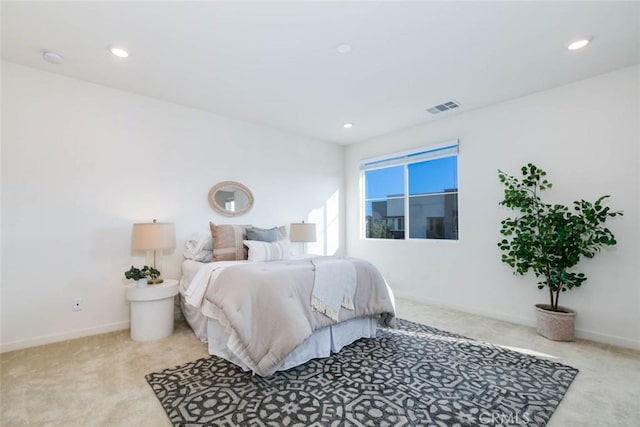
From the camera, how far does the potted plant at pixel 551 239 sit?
2770 mm

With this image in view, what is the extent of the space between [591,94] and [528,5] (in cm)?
167

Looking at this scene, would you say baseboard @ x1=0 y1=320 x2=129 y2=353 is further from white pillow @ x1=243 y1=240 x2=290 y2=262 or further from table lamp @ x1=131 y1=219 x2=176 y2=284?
white pillow @ x1=243 y1=240 x2=290 y2=262

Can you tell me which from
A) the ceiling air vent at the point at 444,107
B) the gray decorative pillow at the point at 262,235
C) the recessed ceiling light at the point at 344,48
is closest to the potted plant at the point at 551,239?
the ceiling air vent at the point at 444,107

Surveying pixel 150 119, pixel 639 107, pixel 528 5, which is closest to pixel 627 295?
pixel 639 107

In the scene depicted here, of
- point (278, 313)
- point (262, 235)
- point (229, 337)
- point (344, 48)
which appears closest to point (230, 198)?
point (262, 235)

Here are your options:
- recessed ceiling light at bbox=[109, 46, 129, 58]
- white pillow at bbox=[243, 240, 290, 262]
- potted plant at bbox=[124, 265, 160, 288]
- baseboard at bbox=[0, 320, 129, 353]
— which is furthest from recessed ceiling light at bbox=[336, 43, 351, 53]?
baseboard at bbox=[0, 320, 129, 353]

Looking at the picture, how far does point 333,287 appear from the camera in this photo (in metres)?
2.51

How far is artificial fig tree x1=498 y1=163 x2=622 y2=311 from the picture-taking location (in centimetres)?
277

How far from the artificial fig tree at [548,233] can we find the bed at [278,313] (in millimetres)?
1578

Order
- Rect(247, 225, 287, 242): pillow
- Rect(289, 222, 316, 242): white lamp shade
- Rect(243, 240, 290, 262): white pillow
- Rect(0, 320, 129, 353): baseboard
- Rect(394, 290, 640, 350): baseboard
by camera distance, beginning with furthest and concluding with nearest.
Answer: Rect(289, 222, 316, 242): white lamp shade < Rect(247, 225, 287, 242): pillow < Rect(243, 240, 290, 262): white pillow < Rect(394, 290, 640, 350): baseboard < Rect(0, 320, 129, 353): baseboard

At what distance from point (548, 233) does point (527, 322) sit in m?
1.11

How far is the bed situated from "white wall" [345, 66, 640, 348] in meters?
1.61

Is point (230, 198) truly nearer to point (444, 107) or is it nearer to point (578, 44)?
point (444, 107)

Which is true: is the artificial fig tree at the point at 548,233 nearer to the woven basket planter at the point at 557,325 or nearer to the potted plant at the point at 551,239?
the potted plant at the point at 551,239
